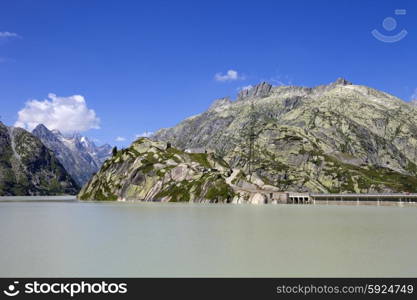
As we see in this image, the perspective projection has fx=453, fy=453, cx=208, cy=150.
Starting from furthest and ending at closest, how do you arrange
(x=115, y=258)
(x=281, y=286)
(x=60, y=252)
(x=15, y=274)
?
(x=60, y=252) → (x=115, y=258) → (x=15, y=274) → (x=281, y=286)

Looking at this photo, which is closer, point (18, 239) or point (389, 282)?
point (389, 282)

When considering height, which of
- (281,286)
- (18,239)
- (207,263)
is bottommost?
(281,286)

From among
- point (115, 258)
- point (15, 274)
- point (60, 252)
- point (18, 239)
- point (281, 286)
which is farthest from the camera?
point (18, 239)

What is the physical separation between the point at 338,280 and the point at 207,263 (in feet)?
42.1

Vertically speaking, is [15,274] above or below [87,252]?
below

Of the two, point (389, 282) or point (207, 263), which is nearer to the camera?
point (389, 282)

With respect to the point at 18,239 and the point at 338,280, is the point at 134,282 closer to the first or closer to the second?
the point at 338,280

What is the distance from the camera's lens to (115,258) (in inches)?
1837

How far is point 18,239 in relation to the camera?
64.0m

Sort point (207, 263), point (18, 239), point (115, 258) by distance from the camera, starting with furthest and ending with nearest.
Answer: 1. point (18, 239)
2. point (115, 258)
3. point (207, 263)

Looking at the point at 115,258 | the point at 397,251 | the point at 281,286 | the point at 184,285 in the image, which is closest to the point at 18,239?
the point at 115,258

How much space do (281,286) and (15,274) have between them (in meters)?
22.0

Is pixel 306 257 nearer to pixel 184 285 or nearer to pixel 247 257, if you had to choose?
pixel 247 257

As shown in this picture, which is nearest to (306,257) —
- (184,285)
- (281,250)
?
(281,250)
